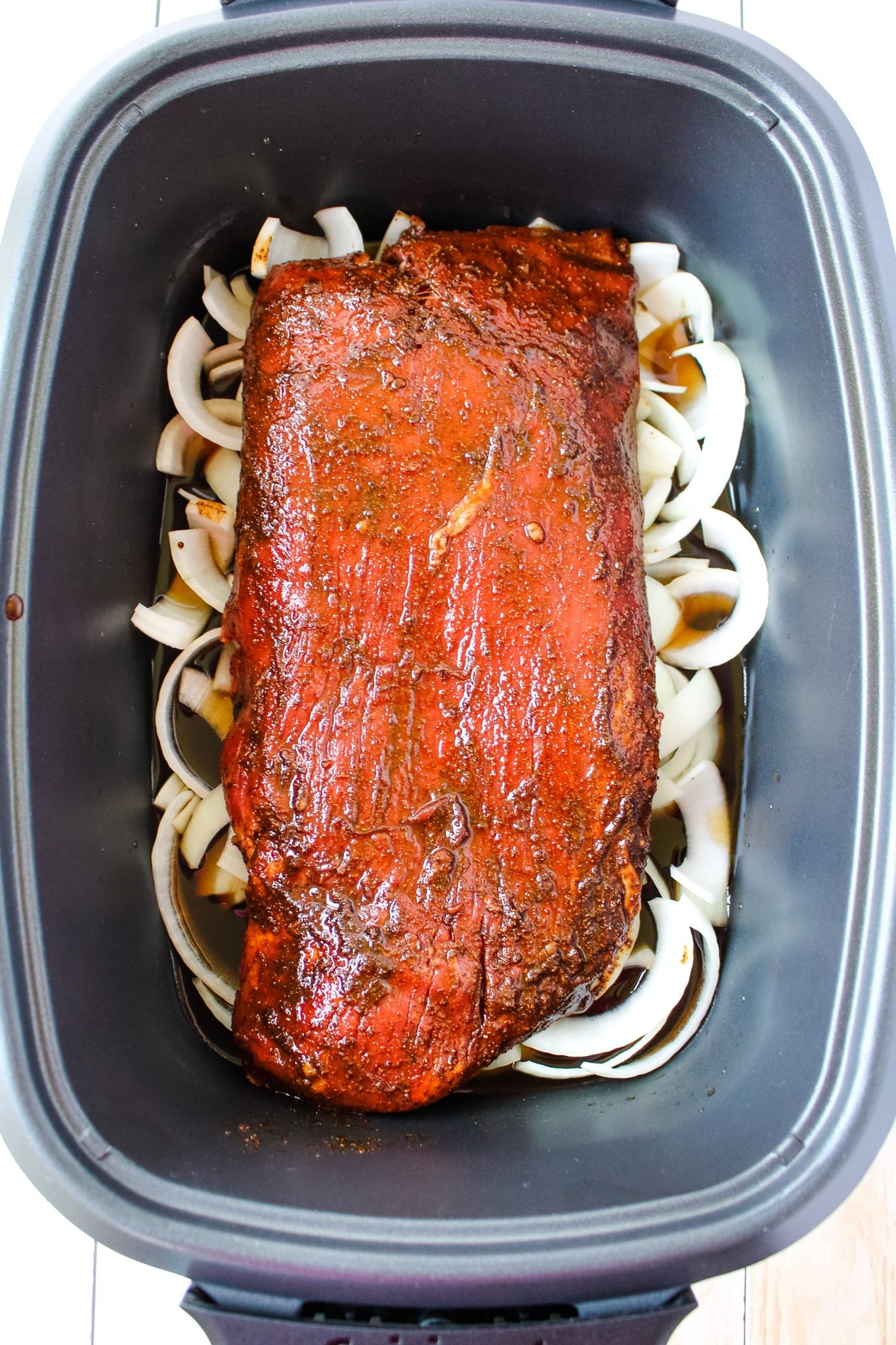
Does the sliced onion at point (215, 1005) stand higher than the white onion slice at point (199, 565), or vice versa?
the white onion slice at point (199, 565)

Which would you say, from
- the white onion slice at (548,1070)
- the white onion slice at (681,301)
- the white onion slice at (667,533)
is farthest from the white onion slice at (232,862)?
the white onion slice at (681,301)

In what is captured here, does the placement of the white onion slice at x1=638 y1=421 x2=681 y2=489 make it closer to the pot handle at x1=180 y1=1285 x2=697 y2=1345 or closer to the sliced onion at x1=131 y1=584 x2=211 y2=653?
the sliced onion at x1=131 y1=584 x2=211 y2=653

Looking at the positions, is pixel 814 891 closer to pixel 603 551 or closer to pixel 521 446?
pixel 603 551

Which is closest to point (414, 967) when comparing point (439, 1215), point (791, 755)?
point (439, 1215)

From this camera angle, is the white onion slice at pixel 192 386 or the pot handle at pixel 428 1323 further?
the white onion slice at pixel 192 386

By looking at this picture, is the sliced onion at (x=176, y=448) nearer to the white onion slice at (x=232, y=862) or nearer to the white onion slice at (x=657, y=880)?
the white onion slice at (x=232, y=862)

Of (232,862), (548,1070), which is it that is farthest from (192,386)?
(548,1070)
